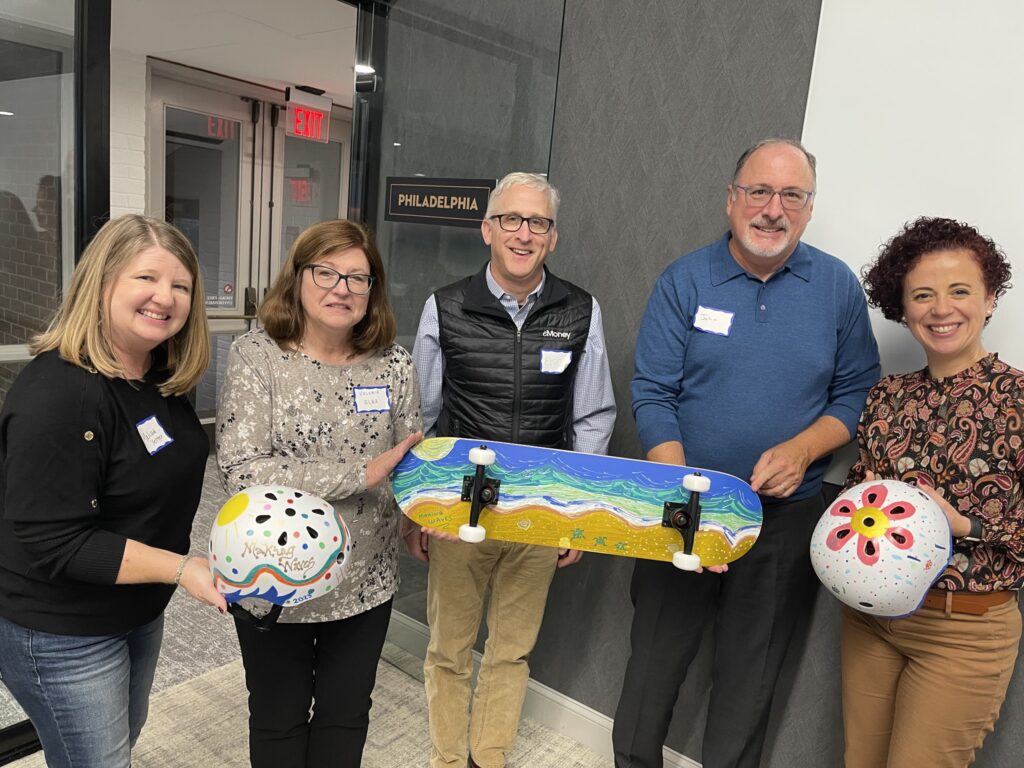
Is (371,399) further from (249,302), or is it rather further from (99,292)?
(249,302)

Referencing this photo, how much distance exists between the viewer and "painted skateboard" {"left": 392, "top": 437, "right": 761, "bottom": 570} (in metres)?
1.67

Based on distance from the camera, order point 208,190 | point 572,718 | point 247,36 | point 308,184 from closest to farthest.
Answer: point 572,718 → point 247,36 → point 208,190 → point 308,184

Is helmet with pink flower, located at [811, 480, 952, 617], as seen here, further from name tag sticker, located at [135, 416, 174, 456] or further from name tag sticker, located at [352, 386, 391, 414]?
name tag sticker, located at [135, 416, 174, 456]

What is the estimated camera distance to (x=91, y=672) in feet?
4.36

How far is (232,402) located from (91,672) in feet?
1.81

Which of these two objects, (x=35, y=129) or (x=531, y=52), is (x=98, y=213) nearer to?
(x=35, y=129)

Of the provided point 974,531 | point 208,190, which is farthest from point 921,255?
point 208,190

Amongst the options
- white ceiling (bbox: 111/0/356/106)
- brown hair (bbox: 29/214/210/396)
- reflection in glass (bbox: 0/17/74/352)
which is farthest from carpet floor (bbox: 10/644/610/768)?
white ceiling (bbox: 111/0/356/106)

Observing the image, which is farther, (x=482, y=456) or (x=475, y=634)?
(x=475, y=634)

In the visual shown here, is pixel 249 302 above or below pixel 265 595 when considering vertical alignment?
above

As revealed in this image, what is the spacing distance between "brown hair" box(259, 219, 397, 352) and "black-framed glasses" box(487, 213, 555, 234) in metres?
0.39

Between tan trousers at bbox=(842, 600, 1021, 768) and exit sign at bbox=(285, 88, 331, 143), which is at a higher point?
exit sign at bbox=(285, 88, 331, 143)

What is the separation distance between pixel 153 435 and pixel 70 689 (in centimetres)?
47

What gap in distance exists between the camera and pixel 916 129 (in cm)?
185
